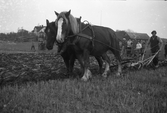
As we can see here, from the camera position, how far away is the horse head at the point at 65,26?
15.3 feet

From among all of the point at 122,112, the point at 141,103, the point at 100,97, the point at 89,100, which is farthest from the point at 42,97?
the point at 141,103

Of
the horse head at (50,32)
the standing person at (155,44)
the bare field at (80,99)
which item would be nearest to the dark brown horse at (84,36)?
the horse head at (50,32)

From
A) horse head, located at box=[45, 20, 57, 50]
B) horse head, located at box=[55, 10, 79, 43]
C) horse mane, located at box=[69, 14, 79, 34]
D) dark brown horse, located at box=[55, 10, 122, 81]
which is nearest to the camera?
horse head, located at box=[55, 10, 79, 43]

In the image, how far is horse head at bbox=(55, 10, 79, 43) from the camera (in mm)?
4657

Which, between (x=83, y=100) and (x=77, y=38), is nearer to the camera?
(x=83, y=100)

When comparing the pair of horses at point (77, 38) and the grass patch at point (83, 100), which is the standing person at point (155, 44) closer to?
the pair of horses at point (77, 38)

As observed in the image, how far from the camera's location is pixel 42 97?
11.8 feet

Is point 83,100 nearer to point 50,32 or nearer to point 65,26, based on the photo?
point 65,26

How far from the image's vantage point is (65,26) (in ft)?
15.8

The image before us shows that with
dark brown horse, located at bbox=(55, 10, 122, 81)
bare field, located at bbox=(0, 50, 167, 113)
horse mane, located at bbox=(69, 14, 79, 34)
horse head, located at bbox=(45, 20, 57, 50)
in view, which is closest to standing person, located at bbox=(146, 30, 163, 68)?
dark brown horse, located at bbox=(55, 10, 122, 81)

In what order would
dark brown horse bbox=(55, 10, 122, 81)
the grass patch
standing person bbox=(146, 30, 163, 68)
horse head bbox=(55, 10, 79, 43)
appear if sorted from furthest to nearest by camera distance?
1. standing person bbox=(146, 30, 163, 68)
2. dark brown horse bbox=(55, 10, 122, 81)
3. horse head bbox=(55, 10, 79, 43)
4. the grass patch

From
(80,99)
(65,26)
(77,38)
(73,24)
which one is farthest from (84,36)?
(80,99)

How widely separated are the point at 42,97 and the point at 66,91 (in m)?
0.70

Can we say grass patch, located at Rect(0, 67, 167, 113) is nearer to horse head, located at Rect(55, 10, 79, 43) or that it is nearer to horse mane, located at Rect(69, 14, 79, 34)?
horse head, located at Rect(55, 10, 79, 43)
